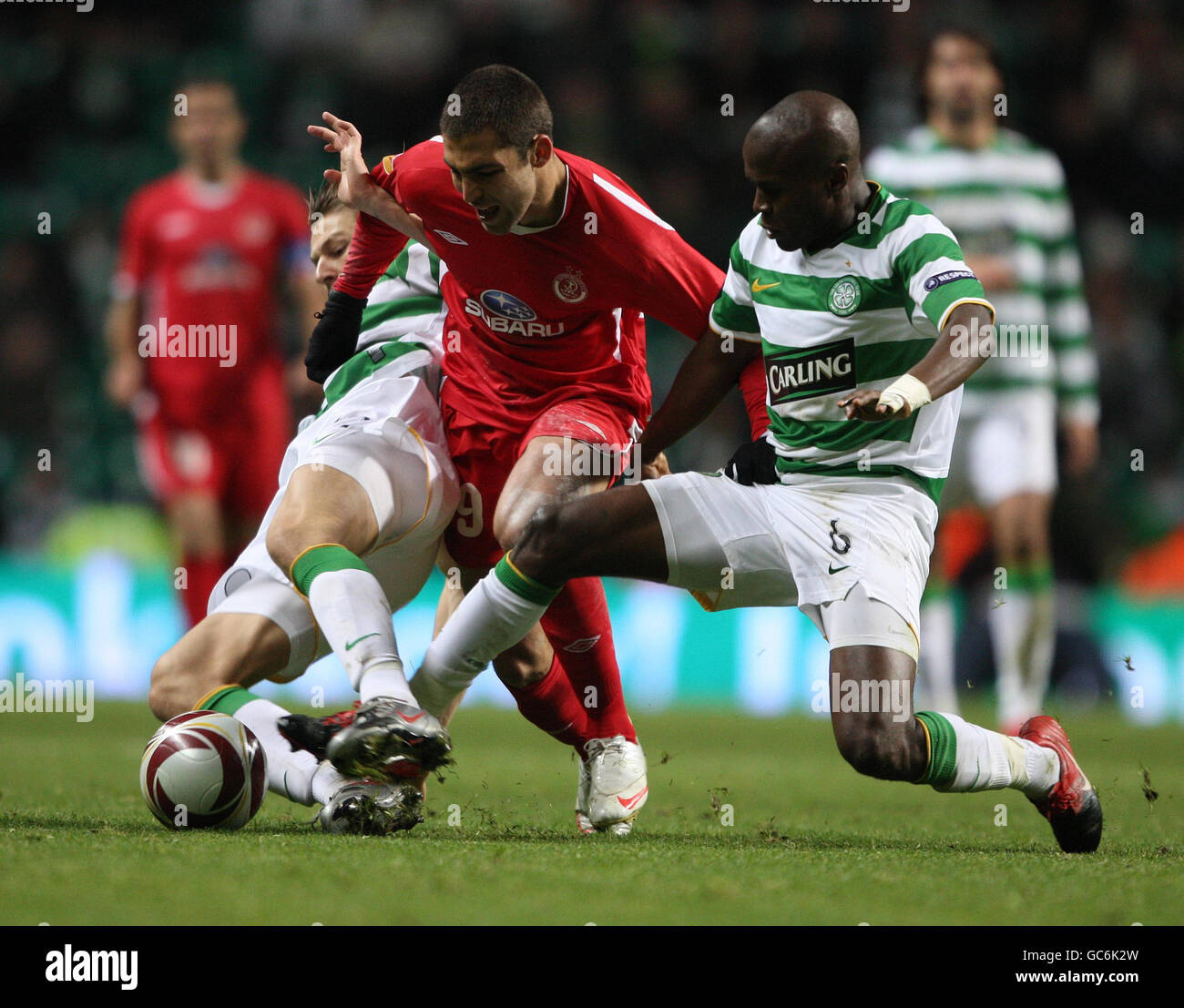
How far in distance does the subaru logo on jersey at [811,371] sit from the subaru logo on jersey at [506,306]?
842 millimetres

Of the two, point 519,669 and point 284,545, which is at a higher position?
point 284,545

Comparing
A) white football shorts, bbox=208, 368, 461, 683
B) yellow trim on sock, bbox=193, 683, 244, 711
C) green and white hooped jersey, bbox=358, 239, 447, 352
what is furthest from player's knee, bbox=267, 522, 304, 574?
green and white hooped jersey, bbox=358, 239, 447, 352

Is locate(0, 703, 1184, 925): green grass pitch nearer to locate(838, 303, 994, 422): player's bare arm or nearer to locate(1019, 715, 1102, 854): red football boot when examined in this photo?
locate(1019, 715, 1102, 854): red football boot

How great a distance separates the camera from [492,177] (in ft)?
13.4

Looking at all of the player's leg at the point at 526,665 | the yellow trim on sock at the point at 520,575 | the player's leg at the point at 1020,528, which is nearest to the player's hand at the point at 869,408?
the yellow trim on sock at the point at 520,575

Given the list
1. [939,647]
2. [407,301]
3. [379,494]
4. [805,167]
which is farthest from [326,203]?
[939,647]

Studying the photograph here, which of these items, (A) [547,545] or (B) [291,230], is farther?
(B) [291,230]

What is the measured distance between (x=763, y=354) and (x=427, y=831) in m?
1.58

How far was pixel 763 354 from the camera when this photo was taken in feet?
13.8

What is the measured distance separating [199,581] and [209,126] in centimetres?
262

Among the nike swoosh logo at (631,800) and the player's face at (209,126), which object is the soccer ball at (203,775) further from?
the player's face at (209,126)

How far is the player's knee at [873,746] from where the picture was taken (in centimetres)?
359

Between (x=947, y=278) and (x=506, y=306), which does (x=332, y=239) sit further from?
(x=947, y=278)
